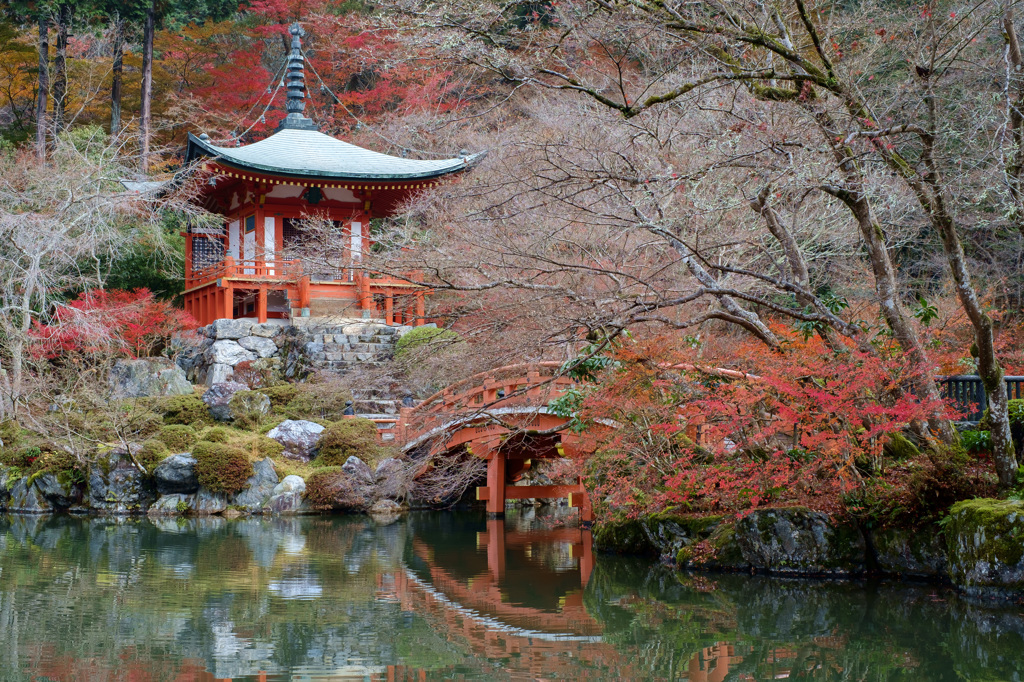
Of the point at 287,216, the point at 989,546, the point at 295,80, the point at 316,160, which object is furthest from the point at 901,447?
the point at 295,80

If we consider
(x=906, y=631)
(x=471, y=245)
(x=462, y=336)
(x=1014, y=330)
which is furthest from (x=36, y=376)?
(x=1014, y=330)

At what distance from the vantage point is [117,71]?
24.1 m

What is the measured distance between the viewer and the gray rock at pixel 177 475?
1470 centimetres

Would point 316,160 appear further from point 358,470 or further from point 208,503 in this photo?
point 208,503

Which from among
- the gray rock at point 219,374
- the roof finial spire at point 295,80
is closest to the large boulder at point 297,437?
the gray rock at point 219,374

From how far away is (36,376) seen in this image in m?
15.7

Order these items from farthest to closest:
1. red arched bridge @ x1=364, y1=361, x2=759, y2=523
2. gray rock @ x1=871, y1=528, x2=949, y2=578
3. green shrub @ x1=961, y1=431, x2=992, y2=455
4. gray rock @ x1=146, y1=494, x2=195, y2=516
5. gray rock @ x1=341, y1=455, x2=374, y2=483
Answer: gray rock @ x1=341, y1=455, x2=374, y2=483, gray rock @ x1=146, y1=494, x2=195, y2=516, red arched bridge @ x1=364, y1=361, x2=759, y2=523, green shrub @ x1=961, y1=431, x2=992, y2=455, gray rock @ x1=871, y1=528, x2=949, y2=578

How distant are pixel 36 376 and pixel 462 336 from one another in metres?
8.51

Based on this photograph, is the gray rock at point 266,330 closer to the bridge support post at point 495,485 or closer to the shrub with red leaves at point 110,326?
the shrub with red leaves at point 110,326

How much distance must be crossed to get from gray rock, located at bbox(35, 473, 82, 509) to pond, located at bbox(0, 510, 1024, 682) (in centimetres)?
312

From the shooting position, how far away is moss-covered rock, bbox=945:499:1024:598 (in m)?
7.67

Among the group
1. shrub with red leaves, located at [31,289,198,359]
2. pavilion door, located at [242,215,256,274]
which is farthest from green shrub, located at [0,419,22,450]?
pavilion door, located at [242,215,256,274]

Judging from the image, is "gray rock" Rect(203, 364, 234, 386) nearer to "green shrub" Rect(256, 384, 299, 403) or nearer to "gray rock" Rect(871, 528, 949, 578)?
"green shrub" Rect(256, 384, 299, 403)

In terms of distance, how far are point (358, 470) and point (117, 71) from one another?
14338mm
